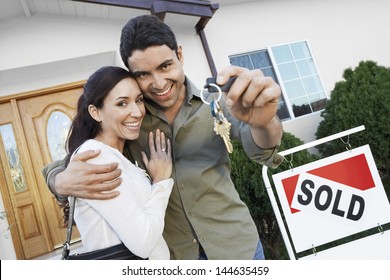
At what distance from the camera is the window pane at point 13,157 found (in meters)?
4.32

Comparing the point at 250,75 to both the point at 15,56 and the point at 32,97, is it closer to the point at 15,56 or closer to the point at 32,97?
the point at 15,56

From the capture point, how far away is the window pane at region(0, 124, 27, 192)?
432 cm

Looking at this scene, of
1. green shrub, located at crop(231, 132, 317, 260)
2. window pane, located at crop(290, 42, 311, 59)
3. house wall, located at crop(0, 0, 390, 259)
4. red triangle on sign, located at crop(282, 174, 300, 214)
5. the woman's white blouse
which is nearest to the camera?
the woman's white blouse

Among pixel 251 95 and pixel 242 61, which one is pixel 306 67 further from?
A: pixel 251 95

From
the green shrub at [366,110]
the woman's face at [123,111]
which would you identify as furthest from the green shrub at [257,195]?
the woman's face at [123,111]

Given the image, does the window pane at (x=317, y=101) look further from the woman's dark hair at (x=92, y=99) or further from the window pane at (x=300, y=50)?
the woman's dark hair at (x=92, y=99)

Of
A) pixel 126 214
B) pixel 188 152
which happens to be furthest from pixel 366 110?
pixel 126 214

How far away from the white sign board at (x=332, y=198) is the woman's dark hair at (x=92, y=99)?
126cm

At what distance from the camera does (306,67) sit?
5352mm

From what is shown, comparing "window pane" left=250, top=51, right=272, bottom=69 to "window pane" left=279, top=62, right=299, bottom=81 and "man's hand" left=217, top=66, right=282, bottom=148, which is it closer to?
"window pane" left=279, top=62, right=299, bottom=81

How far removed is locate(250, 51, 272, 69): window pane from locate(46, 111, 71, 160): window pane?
2801 millimetres

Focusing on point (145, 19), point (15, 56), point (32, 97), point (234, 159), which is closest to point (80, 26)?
point (15, 56)

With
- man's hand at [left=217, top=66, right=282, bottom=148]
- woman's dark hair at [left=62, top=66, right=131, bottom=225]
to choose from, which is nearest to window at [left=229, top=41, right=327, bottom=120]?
woman's dark hair at [left=62, top=66, right=131, bottom=225]

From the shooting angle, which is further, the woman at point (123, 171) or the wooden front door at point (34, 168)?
the wooden front door at point (34, 168)
